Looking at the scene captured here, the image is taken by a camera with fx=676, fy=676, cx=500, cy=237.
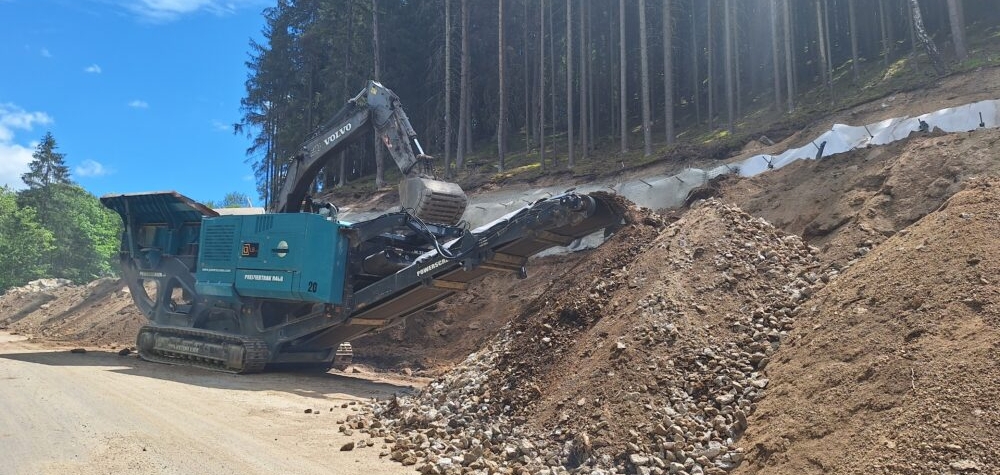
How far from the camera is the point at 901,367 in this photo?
4.57 meters

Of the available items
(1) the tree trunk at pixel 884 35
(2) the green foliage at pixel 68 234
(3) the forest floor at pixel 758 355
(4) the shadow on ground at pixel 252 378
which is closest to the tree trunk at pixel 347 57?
(2) the green foliage at pixel 68 234

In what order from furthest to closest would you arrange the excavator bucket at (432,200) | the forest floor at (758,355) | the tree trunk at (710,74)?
the tree trunk at (710,74) → the excavator bucket at (432,200) → the forest floor at (758,355)

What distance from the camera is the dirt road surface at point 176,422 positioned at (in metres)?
5.59

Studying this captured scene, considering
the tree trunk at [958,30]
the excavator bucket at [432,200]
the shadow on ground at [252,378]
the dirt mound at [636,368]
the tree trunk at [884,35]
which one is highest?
the tree trunk at [884,35]

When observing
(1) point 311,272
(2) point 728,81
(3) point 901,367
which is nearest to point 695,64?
(2) point 728,81

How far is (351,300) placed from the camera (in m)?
10.9

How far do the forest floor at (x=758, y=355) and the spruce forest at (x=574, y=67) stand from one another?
51.2 ft

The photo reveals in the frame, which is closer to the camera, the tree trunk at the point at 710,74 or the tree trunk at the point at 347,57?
the tree trunk at the point at 710,74

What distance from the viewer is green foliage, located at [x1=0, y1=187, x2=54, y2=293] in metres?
41.7

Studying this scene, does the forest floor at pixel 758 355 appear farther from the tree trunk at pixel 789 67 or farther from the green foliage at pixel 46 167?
the green foliage at pixel 46 167

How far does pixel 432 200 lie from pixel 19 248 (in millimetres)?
42428

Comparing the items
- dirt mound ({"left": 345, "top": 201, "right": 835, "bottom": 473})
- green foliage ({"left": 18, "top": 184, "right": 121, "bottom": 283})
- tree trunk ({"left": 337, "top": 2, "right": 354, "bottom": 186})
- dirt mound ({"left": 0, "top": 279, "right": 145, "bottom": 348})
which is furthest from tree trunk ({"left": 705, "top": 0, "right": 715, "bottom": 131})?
green foliage ({"left": 18, "top": 184, "right": 121, "bottom": 283})

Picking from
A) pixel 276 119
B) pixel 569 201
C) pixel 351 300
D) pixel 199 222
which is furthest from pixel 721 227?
pixel 276 119

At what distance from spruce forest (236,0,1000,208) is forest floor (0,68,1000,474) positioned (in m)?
15.6
